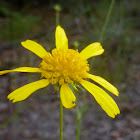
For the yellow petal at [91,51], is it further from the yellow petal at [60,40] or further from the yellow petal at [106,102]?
the yellow petal at [106,102]

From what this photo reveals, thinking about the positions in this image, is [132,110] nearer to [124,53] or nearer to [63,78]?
[124,53]

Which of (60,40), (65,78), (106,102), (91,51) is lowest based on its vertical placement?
(106,102)

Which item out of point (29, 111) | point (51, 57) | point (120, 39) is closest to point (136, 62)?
point (120, 39)

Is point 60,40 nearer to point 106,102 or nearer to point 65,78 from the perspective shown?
point 65,78

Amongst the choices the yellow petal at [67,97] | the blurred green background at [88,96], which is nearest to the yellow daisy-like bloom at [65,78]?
the yellow petal at [67,97]

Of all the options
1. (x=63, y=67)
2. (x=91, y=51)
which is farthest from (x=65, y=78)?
(x=91, y=51)

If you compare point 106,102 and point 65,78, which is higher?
point 65,78
